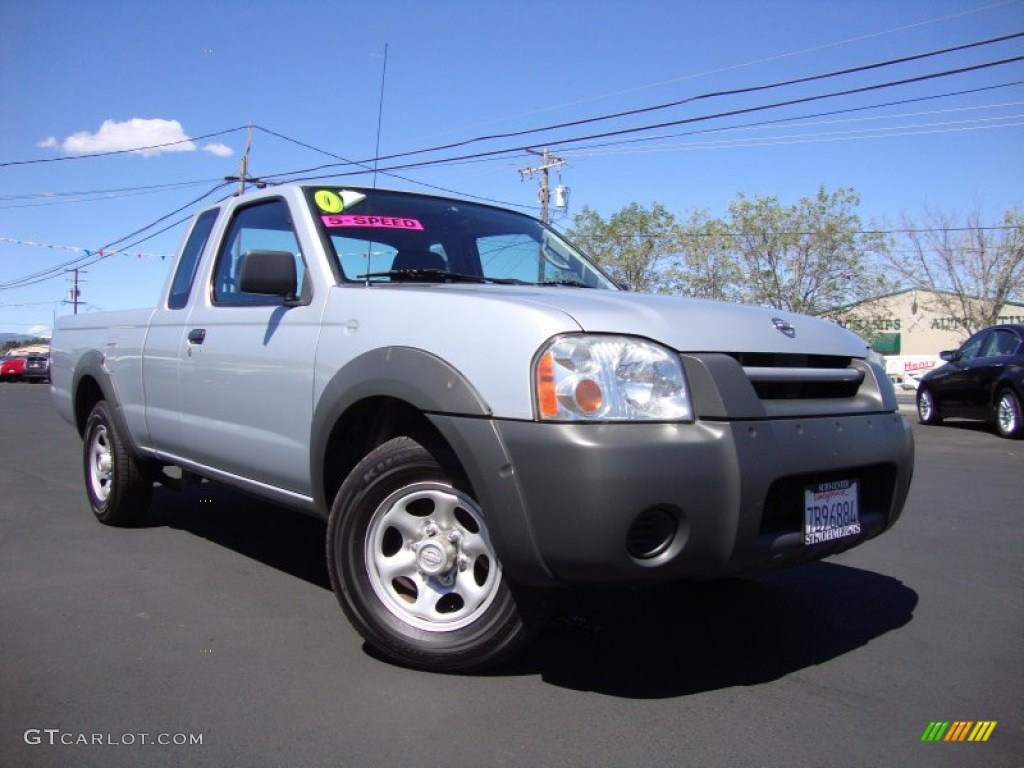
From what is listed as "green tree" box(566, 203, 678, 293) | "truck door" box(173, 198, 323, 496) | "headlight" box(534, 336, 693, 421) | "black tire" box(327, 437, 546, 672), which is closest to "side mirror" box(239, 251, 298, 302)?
"truck door" box(173, 198, 323, 496)

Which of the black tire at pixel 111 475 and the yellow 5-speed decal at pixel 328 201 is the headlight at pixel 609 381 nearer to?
the yellow 5-speed decal at pixel 328 201

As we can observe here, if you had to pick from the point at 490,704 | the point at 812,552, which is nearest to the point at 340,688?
the point at 490,704

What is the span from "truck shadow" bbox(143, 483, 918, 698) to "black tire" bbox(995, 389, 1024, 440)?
815 centimetres

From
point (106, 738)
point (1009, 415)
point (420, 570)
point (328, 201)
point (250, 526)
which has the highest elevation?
point (328, 201)

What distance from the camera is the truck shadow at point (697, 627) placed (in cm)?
305

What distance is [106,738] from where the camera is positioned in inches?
101

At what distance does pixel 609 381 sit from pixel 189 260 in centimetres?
328

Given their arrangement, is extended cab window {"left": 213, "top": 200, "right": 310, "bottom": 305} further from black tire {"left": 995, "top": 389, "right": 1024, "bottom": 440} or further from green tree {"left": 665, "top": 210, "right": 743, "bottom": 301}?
green tree {"left": 665, "top": 210, "right": 743, "bottom": 301}

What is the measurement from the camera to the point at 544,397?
256cm

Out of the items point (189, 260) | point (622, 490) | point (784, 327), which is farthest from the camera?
point (189, 260)

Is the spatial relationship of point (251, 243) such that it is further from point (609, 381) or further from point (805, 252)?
point (805, 252)

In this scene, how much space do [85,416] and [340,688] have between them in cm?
410

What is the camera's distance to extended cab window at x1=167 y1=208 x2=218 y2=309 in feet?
15.6

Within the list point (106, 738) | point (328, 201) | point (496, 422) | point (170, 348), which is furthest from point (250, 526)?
point (496, 422)
